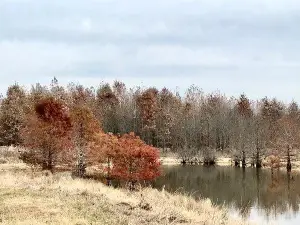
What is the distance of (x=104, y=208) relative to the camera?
16.2 meters

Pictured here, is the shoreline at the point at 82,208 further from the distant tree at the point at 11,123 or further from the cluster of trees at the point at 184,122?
the distant tree at the point at 11,123

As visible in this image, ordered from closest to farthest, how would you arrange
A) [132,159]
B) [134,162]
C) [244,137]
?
[132,159], [134,162], [244,137]

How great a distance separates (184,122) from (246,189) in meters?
44.9

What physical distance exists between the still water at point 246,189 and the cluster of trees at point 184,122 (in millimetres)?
7729

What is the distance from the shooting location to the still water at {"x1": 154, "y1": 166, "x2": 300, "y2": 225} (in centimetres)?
2945

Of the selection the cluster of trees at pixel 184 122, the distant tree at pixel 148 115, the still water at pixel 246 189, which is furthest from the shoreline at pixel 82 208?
the distant tree at pixel 148 115

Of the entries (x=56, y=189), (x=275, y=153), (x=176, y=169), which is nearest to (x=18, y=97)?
(x=176, y=169)

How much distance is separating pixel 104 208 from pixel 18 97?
66590 millimetres

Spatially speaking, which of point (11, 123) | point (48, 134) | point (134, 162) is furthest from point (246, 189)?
point (11, 123)

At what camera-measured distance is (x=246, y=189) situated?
4359 centimetres

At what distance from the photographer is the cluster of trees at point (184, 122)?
6925 cm

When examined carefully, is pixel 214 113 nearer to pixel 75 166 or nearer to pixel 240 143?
pixel 240 143

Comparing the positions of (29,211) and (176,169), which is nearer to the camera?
(29,211)

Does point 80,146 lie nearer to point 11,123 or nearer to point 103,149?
point 103,149
